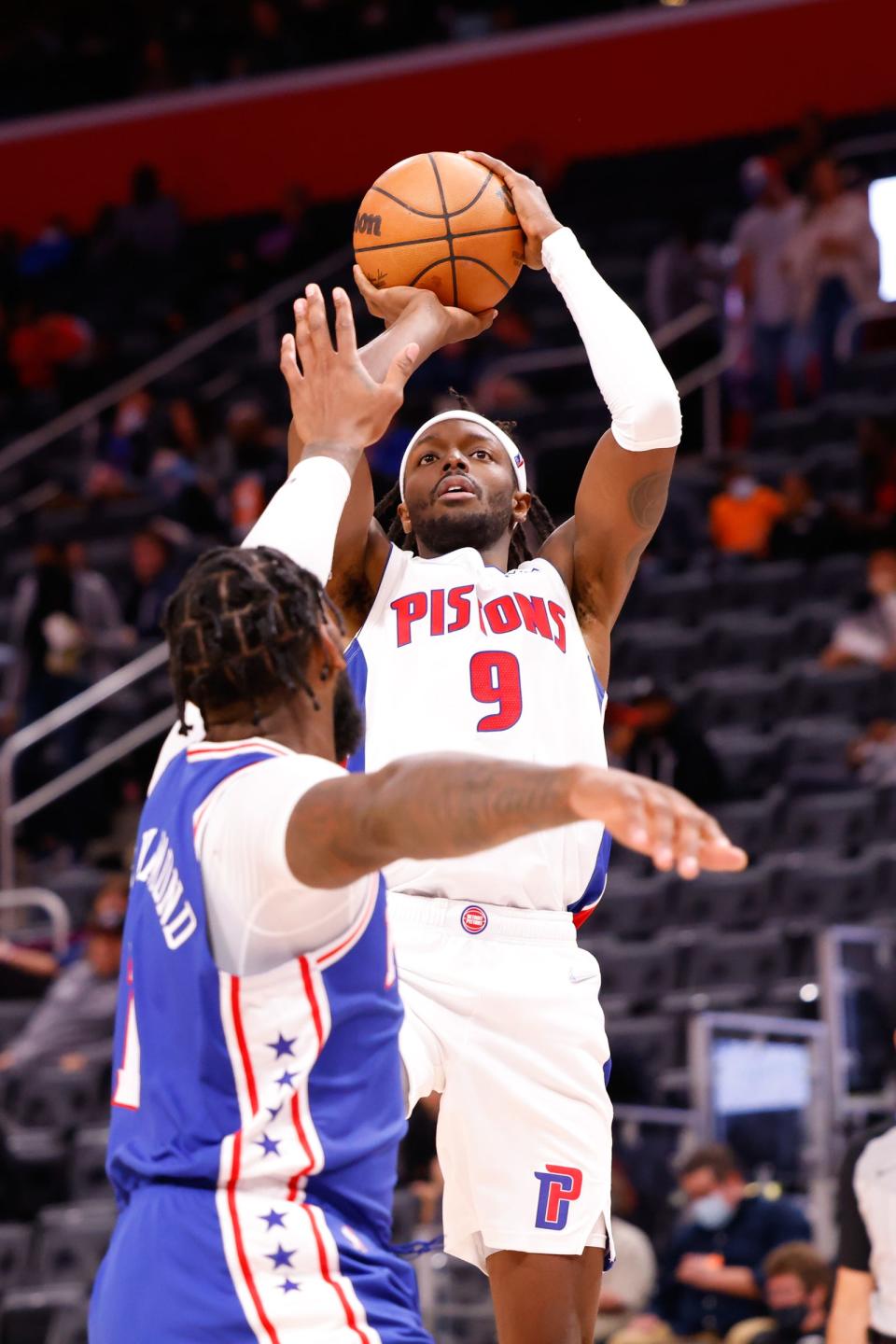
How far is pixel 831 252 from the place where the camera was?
15477mm

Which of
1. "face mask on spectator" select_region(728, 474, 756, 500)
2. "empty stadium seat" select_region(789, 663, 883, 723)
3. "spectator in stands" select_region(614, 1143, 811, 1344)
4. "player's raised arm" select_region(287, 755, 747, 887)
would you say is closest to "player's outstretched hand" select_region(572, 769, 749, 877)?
"player's raised arm" select_region(287, 755, 747, 887)

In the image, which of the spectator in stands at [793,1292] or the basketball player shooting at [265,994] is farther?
the spectator in stands at [793,1292]

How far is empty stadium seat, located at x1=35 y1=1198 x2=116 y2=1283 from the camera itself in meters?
9.81

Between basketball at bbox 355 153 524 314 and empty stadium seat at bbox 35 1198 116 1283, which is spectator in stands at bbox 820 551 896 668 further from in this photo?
basketball at bbox 355 153 524 314

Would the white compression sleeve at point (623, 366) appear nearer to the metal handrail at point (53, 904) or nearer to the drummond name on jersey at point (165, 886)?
the drummond name on jersey at point (165, 886)

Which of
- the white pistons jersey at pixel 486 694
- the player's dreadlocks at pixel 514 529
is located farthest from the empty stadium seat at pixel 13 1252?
the white pistons jersey at pixel 486 694

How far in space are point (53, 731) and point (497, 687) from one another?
32.5 feet

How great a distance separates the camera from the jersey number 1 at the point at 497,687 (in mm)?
4836

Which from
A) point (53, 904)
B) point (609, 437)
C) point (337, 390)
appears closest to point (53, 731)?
point (53, 904)

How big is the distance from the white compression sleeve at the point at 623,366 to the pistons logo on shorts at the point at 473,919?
1.21m

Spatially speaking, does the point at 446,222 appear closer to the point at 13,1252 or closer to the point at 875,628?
the point at 13,1252

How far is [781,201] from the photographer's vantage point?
52.3 ft

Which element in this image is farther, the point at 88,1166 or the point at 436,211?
the point at 88,1166

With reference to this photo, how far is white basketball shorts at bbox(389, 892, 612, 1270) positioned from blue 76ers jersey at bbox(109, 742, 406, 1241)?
4.15 feet
